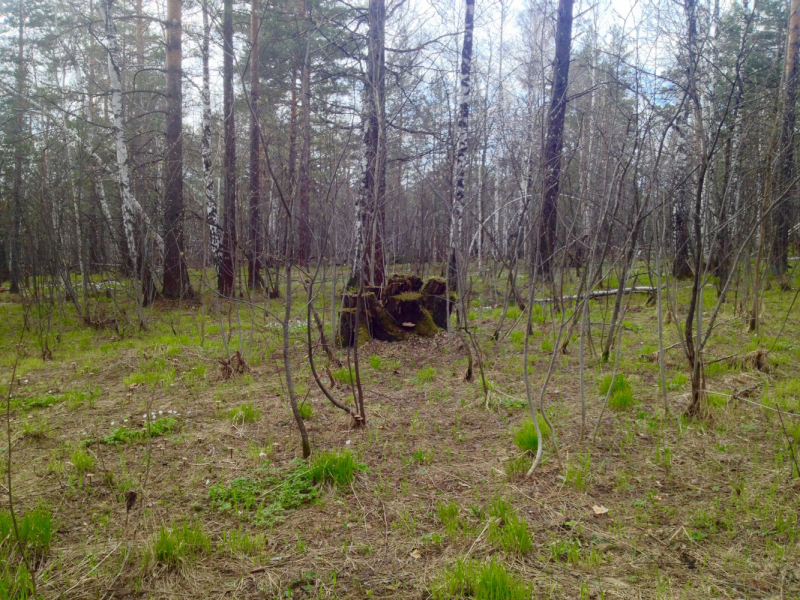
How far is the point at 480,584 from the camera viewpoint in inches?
69.9

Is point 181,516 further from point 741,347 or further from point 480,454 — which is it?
point 741,347

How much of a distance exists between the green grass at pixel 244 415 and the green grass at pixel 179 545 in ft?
5.26

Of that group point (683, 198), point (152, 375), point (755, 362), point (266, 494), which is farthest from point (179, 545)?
point (683, 198)

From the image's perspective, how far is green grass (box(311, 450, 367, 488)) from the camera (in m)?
2.74

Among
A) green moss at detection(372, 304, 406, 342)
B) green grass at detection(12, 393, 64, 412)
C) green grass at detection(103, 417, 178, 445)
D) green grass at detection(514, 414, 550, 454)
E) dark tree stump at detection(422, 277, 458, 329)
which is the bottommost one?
green grass at detection(12, 393, 64, 412)

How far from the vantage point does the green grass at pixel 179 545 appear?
2051 millimetres

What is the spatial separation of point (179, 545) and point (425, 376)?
3.12 metres

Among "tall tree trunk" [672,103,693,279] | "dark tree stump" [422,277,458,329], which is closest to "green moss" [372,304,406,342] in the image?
"dark tree stump" [422,277,458,329]

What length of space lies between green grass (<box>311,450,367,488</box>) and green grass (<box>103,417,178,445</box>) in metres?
1.53

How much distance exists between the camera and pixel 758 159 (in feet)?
21.2

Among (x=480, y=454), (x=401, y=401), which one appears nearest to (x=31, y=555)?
(x=480, y=454)

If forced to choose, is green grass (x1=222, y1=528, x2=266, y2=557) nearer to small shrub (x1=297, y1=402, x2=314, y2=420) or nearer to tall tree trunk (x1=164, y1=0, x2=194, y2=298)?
small shrub (x1=297, y1=402, x2=314, y2=420)

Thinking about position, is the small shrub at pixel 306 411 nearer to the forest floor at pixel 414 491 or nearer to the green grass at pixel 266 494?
the forest floor at pixel 414 491

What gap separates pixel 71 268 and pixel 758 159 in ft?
35.6
